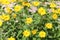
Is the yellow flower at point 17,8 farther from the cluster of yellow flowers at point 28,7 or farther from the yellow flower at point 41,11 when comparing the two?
the yellow flower at point 41,11

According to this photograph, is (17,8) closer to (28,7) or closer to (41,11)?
(28,7)

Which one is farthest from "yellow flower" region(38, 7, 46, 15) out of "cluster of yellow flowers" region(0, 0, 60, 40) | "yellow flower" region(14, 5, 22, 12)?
"yellow flower" region(14, 5, 22, 12)

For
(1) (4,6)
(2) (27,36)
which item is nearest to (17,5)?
(1) (4,6)

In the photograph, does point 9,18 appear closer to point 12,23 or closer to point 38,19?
point 12,23

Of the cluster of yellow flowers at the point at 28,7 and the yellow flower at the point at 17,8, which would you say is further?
the yellow flower at the point at 17,8

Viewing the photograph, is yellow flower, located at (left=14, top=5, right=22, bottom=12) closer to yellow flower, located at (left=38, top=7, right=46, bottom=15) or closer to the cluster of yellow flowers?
the cluster of yellow flowers

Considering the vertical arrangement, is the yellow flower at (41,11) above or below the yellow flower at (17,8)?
below

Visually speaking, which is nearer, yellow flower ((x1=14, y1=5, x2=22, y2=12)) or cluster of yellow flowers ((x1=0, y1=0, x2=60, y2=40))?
cluster of yellow flowers ((x1=0, y1=0, x2=60, y2=40))

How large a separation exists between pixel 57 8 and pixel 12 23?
0.58 metres

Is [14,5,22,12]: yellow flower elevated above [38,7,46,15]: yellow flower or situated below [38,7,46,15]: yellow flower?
above

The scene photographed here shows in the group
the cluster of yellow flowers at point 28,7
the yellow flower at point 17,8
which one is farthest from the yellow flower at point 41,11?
the yellow flower at point 17,8

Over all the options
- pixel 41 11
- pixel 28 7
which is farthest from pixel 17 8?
pixel 41 11

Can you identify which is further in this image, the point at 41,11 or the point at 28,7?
the point at 28,7

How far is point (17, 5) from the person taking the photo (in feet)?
10.4
